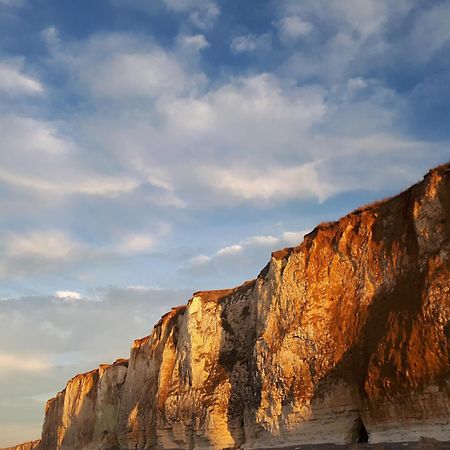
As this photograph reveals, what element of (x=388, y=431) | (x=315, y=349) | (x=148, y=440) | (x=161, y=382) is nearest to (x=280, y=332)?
(x=315, y=349)

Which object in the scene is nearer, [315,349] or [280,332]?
[315,349]

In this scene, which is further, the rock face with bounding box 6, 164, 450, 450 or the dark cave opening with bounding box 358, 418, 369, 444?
the dark cave opening with bounding box 358, 418, 369, 444

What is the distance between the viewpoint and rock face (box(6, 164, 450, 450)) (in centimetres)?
2033

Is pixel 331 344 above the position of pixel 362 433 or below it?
above

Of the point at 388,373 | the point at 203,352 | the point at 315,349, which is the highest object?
the point at 203,352

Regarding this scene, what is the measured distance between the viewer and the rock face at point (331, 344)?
66.7 feet

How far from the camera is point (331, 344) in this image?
25422mm

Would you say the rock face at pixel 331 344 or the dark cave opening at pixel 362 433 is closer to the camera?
the rock face at pixel 331 344

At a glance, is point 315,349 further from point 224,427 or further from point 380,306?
point 224,427

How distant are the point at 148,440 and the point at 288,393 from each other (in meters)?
20.6

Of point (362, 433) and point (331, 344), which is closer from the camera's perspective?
point (362, 433)

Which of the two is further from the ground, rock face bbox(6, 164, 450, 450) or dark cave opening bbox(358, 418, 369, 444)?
rock face bbox(6, 164, 450, 450)

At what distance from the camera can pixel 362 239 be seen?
26109 mm

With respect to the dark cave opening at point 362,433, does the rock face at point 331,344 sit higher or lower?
higher
